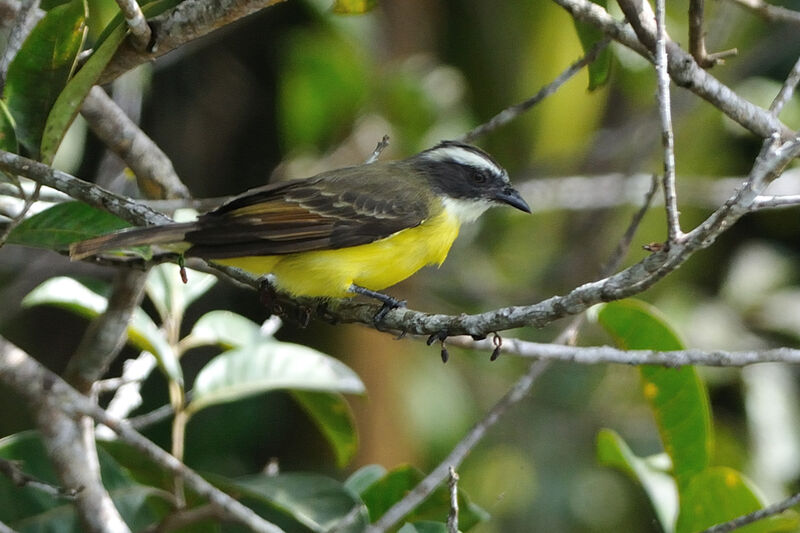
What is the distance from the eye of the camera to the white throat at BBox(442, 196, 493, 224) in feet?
13.8

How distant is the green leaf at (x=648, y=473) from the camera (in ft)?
11.3

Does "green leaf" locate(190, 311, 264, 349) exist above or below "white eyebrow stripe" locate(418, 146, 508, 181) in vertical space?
below

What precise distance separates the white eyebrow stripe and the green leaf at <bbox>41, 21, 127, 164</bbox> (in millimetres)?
1811

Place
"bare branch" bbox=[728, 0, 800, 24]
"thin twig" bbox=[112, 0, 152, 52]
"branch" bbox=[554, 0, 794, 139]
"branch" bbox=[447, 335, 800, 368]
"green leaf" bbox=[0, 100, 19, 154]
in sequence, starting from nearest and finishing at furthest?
"branch" bbox=[447, 335, 800, 368] < "thin twig" bbox=[112, 0, 152, 52] < "green leaf" bbox=[0, 100, 19, 154] < "branch" bbox=[554, 0, 794, 139] < "bare branch" bbox=[728, 0, 800, 24]

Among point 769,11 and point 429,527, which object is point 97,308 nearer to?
point 429,527

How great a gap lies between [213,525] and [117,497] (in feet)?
1.20

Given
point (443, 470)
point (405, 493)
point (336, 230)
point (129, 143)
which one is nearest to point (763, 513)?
point (443, 470)

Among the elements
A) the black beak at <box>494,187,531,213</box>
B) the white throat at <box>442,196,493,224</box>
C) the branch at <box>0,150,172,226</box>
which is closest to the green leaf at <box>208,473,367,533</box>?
the branch at <box>0,150,172,226</box>

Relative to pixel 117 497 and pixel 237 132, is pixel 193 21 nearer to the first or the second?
pixel 117 497

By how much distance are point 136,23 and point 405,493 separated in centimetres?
180

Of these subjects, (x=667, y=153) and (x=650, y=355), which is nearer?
(x=667, y=153)

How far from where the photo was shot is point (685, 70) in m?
3.17

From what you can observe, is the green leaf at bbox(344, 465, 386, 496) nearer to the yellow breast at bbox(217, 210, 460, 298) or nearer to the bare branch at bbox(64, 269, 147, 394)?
the yellow breast at bbox(217, 210, 460, 298)

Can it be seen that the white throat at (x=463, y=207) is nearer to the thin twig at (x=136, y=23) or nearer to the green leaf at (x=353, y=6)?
the green leaf at (x=353, y=6)
